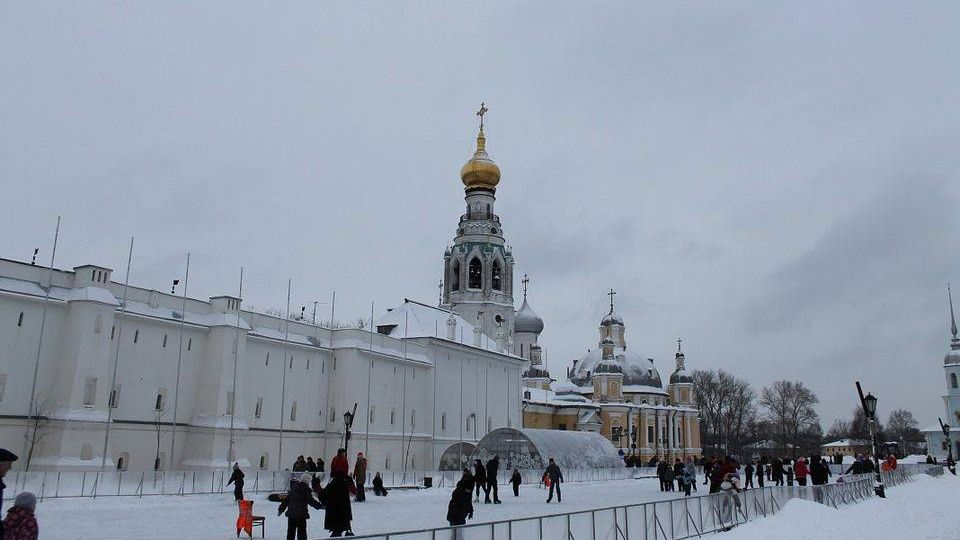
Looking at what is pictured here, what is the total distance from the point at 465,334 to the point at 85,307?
35.3 metres

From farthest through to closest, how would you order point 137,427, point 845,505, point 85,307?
point 137,427
point 85,307
point 845,505

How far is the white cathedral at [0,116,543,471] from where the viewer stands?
30.9 metres

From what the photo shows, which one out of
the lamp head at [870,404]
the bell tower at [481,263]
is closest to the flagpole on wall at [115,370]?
the lamp head at [870,404]

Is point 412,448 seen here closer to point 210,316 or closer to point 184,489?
point 210,316

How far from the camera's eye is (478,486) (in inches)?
988

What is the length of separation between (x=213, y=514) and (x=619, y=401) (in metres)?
70.4

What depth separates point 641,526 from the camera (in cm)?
1458

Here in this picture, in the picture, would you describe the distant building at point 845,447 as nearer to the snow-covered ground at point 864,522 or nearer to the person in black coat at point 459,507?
the snow-covered ground at point 864,522

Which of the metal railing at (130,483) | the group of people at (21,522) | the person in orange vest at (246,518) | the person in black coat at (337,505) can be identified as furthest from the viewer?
the metal railing at (130,483)

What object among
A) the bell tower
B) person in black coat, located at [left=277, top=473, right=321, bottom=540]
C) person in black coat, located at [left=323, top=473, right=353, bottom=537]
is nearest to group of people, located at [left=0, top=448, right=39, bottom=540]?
person in black coat, located at [left=277, top=473, right=321, bottom=540]

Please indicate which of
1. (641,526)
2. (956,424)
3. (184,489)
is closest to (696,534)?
(641,526)

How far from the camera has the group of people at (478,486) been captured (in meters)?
14.3

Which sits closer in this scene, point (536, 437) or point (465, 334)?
point (536, 437)

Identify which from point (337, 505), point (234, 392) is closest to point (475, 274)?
point (234, 392)
